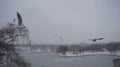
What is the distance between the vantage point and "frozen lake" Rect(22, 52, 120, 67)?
578 cm

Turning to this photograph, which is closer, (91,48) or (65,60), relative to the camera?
(65,60)

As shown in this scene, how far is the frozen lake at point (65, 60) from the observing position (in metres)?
5.78

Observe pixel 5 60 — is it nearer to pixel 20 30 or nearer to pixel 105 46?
pixel 20 30

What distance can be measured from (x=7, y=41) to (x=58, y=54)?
2.70 meters

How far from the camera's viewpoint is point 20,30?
4551 millimetres

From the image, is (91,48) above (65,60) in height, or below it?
above

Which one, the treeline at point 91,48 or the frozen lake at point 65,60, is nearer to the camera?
the frozen lake at point 65,60

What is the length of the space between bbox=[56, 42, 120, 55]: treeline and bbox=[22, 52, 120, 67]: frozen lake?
36 centimetres

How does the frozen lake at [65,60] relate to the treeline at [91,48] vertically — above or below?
below

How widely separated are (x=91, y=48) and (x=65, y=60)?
1785 mm

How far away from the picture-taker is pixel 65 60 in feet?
21.5

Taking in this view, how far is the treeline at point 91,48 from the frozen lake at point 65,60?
14.1 inches

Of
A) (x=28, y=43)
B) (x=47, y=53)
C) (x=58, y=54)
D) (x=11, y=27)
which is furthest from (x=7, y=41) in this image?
(x=58, y=54)

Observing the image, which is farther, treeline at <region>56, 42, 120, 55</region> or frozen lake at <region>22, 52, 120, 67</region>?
treeline at <region>56, 42, 120, 55</region>
